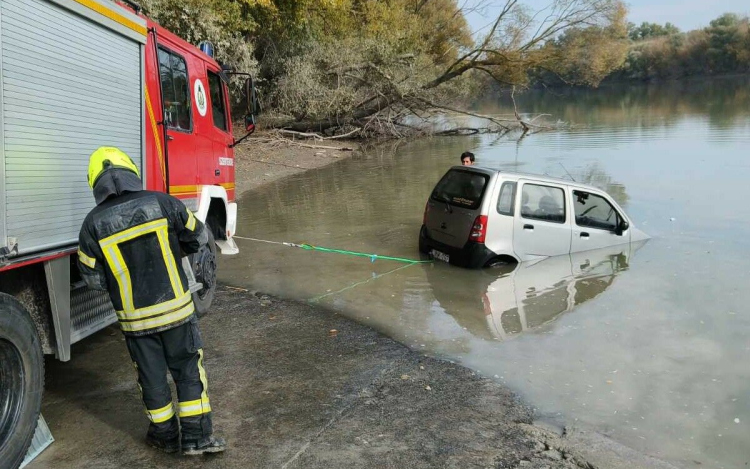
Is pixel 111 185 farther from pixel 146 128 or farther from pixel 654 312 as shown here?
pixel 654 312

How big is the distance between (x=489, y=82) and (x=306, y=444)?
123 ft

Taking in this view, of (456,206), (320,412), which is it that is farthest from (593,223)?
(320,412)

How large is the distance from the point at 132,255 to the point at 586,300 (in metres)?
6.08

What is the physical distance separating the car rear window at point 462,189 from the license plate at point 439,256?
0.78m

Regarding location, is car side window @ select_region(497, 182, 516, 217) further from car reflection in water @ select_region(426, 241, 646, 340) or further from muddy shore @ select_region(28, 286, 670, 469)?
muddy shore @ select_region(28, 286, 670, 469)

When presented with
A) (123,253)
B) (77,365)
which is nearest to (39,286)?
(123,253)

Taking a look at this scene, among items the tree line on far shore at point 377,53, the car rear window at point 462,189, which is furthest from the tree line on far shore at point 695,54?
the car rear window at point 462,189

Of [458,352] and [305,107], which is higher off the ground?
[305,107]

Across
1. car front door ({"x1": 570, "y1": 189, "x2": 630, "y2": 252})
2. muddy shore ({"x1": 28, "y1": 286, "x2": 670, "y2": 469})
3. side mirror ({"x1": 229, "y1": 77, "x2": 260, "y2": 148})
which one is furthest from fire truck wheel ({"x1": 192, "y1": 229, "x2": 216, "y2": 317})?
car front door ({"x1": 570, "y1": 189, "x2": 630, "y2": 252})

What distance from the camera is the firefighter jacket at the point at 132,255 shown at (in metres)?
3.67

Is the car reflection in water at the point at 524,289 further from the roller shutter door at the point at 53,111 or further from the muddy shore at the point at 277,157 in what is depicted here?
the muddy shore at the point at 277,157

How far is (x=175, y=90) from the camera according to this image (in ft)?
20.6

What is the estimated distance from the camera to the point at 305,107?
26.6 metres

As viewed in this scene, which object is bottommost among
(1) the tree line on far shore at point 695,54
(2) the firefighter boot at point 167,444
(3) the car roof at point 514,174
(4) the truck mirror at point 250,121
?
(2) the firefighter boot at point 167,444
